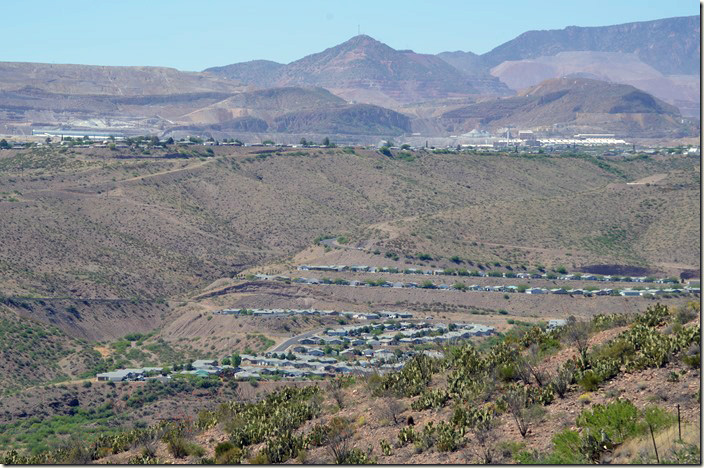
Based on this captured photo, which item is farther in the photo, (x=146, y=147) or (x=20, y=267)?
(x=146, y=147)

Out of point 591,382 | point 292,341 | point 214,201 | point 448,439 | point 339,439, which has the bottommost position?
point 292,341

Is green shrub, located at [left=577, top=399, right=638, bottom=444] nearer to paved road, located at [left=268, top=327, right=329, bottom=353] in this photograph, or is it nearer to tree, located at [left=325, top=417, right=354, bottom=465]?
tree, located at [left=325, top=417, right=354, bottom=465]

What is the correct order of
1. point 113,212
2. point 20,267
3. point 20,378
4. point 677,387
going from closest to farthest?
1. point 677,387
2. point 20,378
3. point 20,267
4. point 113,212

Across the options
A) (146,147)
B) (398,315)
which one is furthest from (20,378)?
(146,147)

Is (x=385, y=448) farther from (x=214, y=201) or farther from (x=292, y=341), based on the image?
(x=214, y=201)

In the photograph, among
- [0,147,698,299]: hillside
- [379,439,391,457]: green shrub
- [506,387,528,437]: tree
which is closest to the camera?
[506,387,528,437]: tree

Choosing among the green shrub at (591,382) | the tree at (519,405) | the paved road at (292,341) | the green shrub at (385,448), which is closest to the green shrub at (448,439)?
the green shrub at (385,448)

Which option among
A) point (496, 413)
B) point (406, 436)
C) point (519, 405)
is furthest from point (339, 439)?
point (519, 405)

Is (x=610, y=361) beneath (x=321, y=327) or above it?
above

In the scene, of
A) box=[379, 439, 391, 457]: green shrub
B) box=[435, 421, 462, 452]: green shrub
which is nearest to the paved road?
box=[379, 439, 391, 457]: green shrub

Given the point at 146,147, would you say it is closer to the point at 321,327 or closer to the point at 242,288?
the point at 242,288

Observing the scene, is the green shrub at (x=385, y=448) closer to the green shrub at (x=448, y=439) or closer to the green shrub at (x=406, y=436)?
the green shrub at (x=406, y=436)
